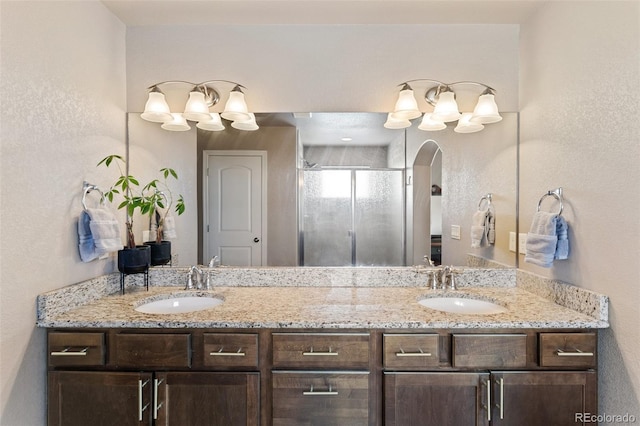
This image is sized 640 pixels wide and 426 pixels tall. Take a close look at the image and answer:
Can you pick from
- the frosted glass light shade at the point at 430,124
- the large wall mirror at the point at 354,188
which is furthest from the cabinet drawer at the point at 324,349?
the frosted glass light shade at the point at 430,124

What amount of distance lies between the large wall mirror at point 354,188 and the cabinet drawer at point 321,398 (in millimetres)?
740

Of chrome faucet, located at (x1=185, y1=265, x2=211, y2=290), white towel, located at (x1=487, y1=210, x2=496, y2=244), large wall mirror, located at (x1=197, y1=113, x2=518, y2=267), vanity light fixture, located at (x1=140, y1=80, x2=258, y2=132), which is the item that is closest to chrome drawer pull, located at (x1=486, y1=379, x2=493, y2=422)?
large wall mirror, located at (x1=197, y1=113, x2=518, y2=267)

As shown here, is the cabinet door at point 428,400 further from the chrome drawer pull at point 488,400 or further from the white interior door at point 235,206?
the white interior door at point 235,206

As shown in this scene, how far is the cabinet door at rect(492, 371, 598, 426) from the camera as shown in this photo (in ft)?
4.42

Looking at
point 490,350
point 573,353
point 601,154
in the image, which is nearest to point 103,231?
point 490,350

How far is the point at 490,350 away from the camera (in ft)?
4.48

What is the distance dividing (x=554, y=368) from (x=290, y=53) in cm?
195

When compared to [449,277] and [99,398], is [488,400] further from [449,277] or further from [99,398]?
[99,398]

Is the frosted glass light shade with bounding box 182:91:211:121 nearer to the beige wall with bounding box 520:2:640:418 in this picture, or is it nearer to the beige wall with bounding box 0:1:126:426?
the beige wall with bounding box 0:1:126:426

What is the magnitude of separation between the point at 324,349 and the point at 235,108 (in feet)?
4.21

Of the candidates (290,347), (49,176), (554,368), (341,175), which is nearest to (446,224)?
(341,175)

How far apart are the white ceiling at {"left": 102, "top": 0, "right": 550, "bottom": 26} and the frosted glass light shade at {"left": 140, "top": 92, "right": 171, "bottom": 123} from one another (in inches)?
17.1

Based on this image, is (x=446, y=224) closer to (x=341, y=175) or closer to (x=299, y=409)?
(x=341, y=175)

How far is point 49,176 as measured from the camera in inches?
57.0
